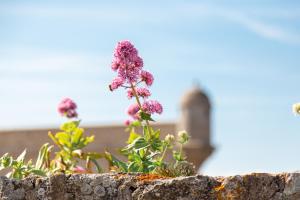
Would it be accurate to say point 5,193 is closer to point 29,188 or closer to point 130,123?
point 29,188

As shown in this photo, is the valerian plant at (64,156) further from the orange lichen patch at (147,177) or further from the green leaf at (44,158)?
the orange lichen patch at (147,177)

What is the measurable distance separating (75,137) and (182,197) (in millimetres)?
2566

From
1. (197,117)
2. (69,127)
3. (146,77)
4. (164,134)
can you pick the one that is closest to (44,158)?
(69,127)

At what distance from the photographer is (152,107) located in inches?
183

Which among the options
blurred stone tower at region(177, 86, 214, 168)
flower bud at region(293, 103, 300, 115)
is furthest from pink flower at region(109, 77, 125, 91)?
blurred stone tower at region(177, 86, 214, 168)

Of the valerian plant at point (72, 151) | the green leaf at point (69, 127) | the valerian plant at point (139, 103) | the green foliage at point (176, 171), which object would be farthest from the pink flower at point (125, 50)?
the green leaf at point (69, 127)

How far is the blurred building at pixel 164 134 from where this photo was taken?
93.0ft

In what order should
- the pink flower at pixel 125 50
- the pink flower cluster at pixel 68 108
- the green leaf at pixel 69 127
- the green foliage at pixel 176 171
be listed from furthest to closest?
the pink flower cluster at pixel 68 108 → the green leaf at pixel 69 127 → the pink flower at pixel 125 50 → the green foliage at pixel 176 171

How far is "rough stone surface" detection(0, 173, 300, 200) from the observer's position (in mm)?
3596

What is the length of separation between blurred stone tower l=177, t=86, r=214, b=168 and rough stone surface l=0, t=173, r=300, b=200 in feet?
82.3

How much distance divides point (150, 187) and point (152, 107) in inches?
39.1

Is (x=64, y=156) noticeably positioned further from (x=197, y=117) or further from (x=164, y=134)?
(x=197, y=117)

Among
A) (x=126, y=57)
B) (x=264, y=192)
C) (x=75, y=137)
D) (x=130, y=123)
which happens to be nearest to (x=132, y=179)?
(x=264, y=192)

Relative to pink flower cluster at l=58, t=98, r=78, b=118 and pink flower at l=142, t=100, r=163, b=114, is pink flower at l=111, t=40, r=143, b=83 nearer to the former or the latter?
pink flower at l=142, t=100, r=163, b=114
